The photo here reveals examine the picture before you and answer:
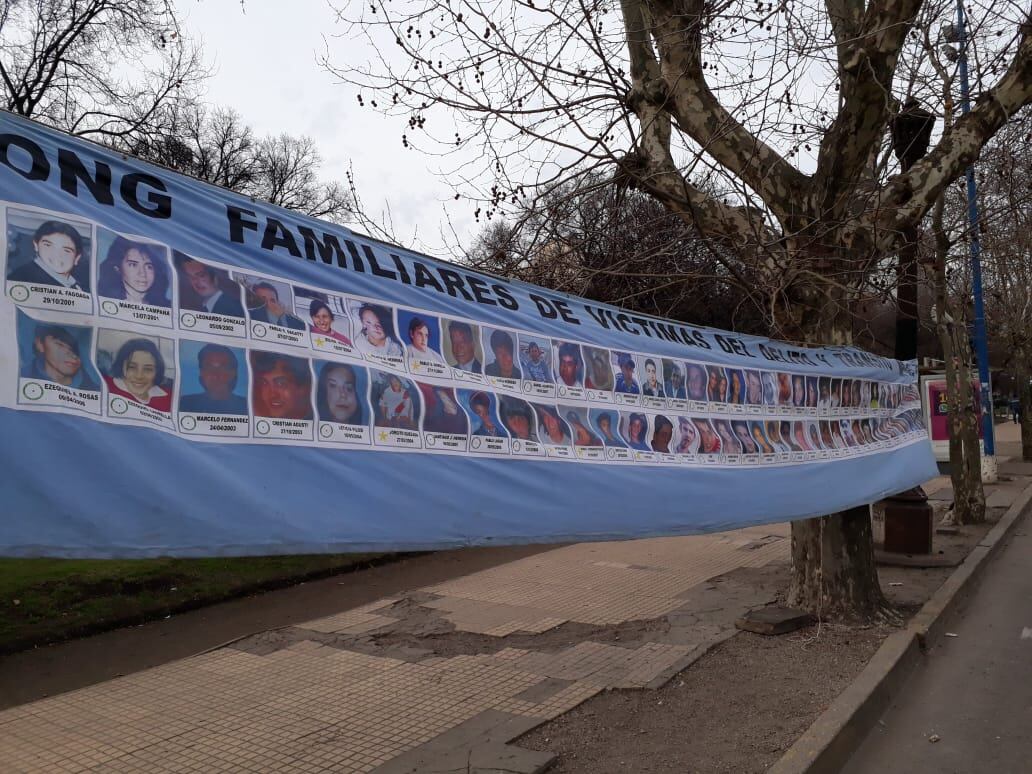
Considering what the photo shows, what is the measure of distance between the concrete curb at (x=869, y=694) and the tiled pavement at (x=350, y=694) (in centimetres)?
129

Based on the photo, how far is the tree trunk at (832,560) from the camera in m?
7.03

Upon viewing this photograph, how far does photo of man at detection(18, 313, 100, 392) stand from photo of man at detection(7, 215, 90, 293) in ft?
0.45

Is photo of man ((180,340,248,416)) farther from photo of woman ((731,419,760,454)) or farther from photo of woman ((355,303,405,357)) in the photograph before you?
photo of woman ((731,419,760,454))

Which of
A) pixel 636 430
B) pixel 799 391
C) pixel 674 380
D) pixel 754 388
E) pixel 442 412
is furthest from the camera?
pixel 799 391

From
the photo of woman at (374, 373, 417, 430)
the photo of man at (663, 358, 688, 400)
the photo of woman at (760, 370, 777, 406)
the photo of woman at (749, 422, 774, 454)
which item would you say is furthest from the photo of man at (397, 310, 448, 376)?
the photo of woman at (760, 370, 777, 406)

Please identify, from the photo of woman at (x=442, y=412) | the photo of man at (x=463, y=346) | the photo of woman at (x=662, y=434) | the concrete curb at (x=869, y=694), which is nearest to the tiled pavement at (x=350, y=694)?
the concrete curb at (x=869, y=694)

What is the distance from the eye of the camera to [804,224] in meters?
7.11

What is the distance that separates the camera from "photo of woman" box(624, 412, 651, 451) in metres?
4.73

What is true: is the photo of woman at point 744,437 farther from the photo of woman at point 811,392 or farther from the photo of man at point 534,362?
the photo of man at point 534,362

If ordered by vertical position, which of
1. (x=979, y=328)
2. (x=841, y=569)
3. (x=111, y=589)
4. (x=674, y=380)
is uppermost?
(x=979, y=328)

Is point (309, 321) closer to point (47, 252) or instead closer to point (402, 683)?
point (47, 252)

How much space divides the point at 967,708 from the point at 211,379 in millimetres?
5373

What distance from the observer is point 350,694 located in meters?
5.76

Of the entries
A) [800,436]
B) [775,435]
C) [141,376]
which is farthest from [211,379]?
[800,436]
